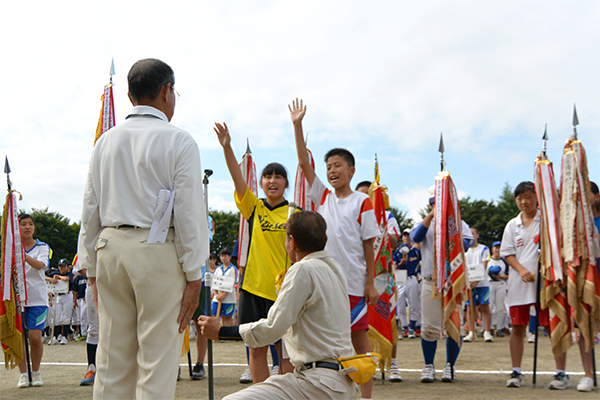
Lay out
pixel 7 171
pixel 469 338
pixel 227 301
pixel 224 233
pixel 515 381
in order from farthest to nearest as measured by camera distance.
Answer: pixel 224 233
pixel 227 301
pixel 469 338
pixel 7 171
pixel 515 381

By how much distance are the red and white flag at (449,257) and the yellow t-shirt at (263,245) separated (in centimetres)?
219

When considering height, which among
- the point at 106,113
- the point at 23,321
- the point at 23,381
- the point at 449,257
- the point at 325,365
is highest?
the point at 106,113

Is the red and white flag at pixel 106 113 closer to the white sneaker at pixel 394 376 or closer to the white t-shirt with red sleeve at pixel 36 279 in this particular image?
the white t-shirt with red sleeve at pixel 36 279

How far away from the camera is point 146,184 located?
8.41ft

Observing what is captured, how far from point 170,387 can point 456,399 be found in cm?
311

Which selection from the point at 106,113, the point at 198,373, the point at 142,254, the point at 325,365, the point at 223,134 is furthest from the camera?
the point at 198,373

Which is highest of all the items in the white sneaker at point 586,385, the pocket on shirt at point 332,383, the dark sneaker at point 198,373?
the pocket on shirt at point 332,383

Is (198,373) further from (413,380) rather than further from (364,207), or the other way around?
(364,207)

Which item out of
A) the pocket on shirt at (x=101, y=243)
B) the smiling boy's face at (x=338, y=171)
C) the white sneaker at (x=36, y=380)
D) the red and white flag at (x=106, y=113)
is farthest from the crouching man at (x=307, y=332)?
the white sneaker at (x=36, y=380)

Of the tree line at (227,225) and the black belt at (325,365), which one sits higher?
the tree line at (227,225)

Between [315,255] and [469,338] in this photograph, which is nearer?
[315,255]

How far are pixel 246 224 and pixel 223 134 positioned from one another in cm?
99

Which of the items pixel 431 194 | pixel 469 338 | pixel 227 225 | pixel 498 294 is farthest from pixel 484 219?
pixel 431 194

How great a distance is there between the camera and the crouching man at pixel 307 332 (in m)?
2.66
